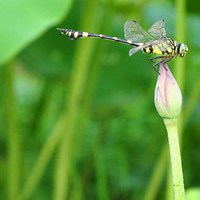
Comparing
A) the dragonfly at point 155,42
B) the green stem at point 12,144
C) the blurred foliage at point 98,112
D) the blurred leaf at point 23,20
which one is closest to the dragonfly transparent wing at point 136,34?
the dragonfly at point 155,42

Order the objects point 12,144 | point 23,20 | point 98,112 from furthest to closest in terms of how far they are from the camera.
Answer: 1. point 98,112
2. point 12,144
3. point 23,20

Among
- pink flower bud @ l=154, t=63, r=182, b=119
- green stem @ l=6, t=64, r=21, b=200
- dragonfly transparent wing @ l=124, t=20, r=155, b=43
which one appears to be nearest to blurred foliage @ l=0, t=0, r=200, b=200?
green stem @ l=6, t=64, r=21, b=200

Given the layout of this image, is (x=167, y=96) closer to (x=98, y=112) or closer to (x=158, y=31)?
(x=158, y=31)

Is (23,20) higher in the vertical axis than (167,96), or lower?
higher

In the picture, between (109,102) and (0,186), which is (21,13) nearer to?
(109,102)

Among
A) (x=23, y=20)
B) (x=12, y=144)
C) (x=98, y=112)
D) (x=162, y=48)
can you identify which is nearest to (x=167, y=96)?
(x=162, y=48)

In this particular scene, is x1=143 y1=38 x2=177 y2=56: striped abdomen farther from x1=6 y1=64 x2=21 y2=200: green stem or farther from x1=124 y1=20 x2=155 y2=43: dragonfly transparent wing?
x1=6 y1=64 x2=21 y2=200: green stem

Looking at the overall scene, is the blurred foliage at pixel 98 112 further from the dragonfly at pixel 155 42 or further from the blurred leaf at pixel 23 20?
the dragonfly at pixel 155 42
